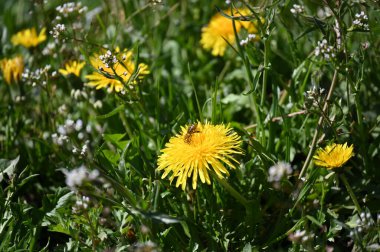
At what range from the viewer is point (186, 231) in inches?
64.2

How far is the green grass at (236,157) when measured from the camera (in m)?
1.60

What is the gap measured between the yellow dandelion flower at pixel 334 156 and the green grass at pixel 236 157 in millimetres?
37

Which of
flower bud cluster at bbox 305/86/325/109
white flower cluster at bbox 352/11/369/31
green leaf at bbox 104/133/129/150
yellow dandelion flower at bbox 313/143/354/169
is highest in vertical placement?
white flower cluster at bbox 352/11/369/31

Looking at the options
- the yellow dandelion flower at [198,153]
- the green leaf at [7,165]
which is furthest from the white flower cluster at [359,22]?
the green leaf at [7,165]

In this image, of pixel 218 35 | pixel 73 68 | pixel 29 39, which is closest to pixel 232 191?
pixel 73 68

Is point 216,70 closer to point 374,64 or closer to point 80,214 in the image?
point 374,64

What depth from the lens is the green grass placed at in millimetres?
1596

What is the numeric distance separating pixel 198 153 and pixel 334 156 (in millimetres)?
362

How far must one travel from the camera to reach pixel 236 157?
73.0 inches

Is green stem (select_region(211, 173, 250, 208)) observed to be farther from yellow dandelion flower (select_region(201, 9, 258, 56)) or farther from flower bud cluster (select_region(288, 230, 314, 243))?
yellow dandelion flower (select_region(201, 9, 258, 56))

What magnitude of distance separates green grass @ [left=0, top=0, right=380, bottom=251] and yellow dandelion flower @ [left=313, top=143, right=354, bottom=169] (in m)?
0.04

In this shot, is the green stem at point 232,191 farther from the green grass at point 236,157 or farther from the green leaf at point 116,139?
the green leaf at point 116,139

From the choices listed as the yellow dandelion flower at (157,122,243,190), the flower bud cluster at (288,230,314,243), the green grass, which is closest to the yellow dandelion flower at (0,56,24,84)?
the green grass

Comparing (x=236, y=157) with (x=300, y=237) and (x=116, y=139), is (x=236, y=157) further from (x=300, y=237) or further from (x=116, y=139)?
(x=300, y=237)
